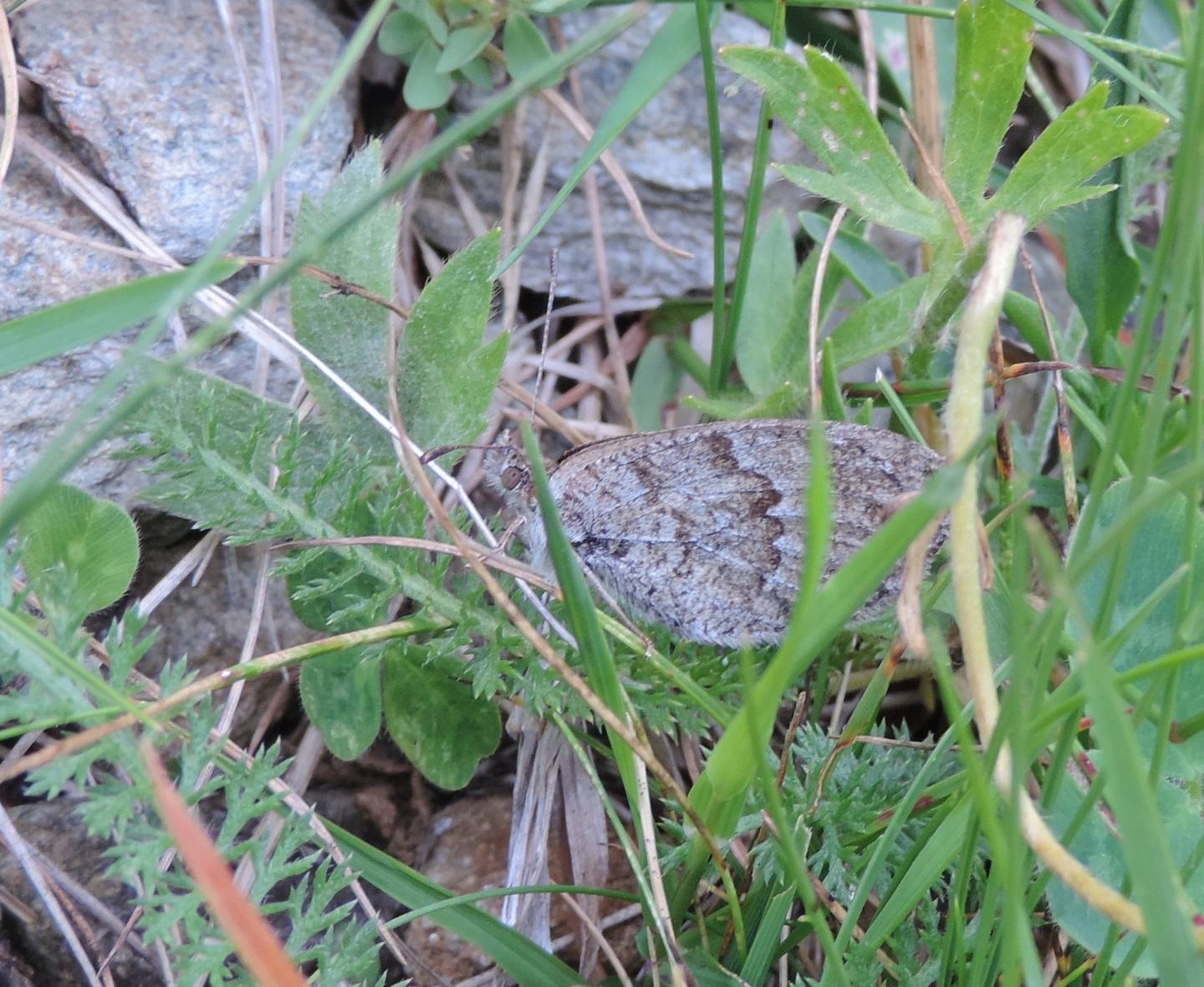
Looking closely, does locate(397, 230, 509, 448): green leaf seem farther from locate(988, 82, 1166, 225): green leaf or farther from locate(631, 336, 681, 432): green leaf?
locate(988, 82, 1166, 225): green leaf

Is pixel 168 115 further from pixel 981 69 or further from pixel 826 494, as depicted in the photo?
pixel 826 494

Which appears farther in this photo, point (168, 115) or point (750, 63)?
point (168, 115)

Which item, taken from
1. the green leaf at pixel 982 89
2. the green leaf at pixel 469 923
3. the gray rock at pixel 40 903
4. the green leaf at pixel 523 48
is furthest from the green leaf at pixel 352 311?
the green leaf at pixel 982 89

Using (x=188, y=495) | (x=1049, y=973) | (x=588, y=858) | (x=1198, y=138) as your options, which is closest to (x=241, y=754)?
(x=188, y=495)

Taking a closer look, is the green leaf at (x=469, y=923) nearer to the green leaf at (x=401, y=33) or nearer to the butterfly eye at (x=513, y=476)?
the butterfly eye at (x=513, y=476)

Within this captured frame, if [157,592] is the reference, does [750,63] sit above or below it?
above

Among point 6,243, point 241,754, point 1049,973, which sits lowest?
point 1049,973

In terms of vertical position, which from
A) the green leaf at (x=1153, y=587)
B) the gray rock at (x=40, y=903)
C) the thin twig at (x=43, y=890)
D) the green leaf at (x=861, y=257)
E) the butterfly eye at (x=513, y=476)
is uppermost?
the green leaf at (x=861, y=257)
